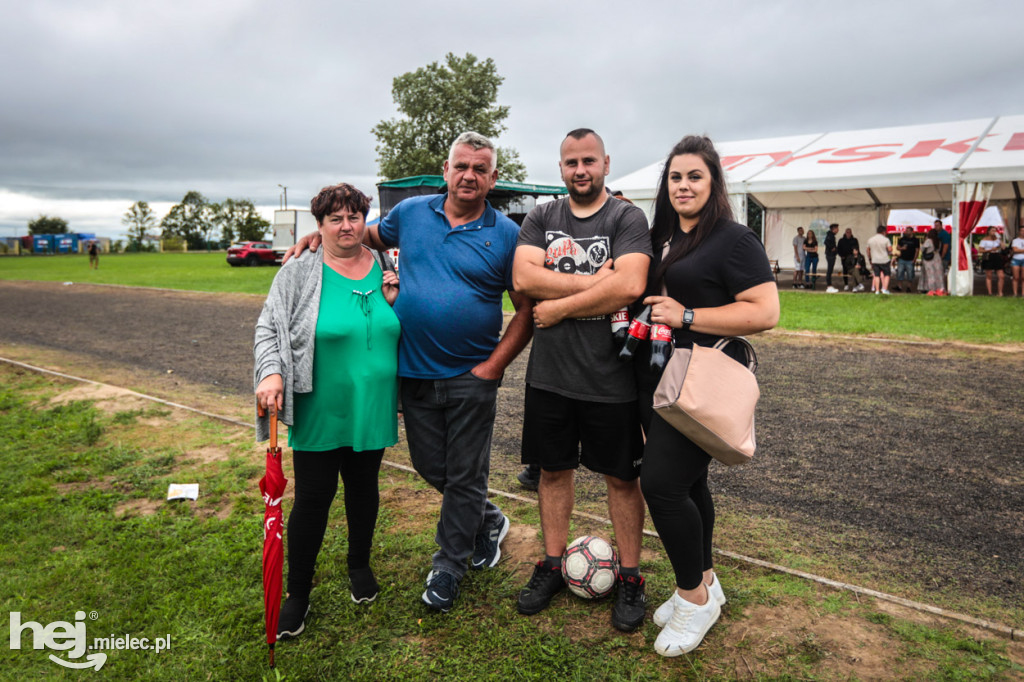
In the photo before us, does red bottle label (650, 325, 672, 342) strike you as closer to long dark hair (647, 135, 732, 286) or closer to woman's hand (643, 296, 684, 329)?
woman's hand (643, 296, 684, 329)

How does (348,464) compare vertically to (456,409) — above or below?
below

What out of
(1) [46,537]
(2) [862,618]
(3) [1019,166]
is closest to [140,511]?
(1) [46,537]

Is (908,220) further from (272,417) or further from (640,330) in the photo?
(272,417)

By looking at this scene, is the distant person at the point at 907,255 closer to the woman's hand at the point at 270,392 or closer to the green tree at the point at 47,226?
the woman's hand at the point at 270,392

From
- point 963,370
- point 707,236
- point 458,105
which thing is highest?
point 458,105

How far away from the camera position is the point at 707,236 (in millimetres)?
2664

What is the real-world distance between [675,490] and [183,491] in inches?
140

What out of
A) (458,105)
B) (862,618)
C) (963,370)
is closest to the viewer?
(862,618)

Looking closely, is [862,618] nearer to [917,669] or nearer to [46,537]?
[917,669]

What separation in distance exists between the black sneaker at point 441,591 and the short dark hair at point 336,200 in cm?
178

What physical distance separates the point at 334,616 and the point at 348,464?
723mm

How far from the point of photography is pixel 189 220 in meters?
109

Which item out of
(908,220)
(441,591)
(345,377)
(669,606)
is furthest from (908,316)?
(908,220)

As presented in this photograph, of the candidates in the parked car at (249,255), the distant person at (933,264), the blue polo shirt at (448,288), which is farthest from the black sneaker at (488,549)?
the parked car at (249,255)
